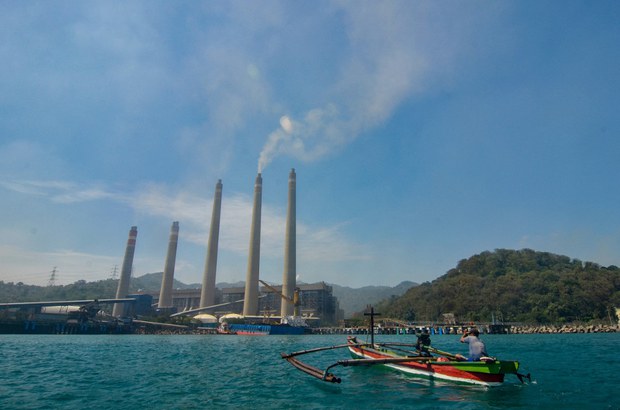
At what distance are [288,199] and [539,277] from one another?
93435 millimetres

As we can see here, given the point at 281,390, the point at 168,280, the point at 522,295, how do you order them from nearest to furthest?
1. the point at 281,390
2. the point at 522,295
3. the point at 168,280

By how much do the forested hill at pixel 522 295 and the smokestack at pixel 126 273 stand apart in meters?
108

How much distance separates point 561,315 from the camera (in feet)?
349

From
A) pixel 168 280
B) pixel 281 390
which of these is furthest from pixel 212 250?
pixel 281 390

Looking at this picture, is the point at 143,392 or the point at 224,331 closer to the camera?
the point at 143,392

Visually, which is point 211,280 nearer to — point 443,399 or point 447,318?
point 447,318

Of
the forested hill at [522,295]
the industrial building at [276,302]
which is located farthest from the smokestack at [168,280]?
the forested hill at [522,295]

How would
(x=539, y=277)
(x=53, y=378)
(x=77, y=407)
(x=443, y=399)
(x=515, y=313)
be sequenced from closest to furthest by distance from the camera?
(x=77, y=407) < (x=443, y=399) < (x=53, y=378) < (x=515, y=313) < (x=539, y=277)

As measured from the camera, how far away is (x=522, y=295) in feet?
393

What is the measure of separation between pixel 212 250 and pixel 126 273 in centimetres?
3988

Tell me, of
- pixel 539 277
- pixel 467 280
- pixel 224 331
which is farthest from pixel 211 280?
pixel 539 277

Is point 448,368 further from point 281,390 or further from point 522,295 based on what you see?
point 522,295

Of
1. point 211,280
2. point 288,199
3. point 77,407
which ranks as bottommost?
point 77,407

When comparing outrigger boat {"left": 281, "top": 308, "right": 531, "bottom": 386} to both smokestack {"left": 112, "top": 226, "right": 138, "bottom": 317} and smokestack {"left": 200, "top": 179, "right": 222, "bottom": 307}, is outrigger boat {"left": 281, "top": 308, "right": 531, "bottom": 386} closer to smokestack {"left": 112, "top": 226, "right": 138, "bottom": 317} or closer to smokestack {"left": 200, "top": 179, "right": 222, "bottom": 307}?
smokestack {"left": 200, "top": 179, "right": 222, "bottom": 307}
